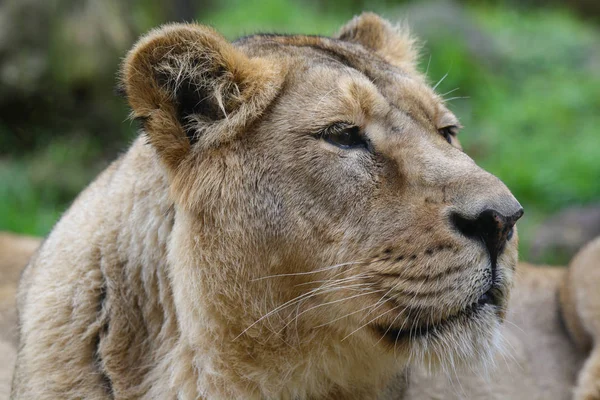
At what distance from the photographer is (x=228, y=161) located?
2654mm

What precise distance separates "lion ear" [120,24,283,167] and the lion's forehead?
0.12 m

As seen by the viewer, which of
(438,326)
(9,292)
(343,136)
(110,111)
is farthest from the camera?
(110,111)

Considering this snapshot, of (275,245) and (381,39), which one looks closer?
(275,245)

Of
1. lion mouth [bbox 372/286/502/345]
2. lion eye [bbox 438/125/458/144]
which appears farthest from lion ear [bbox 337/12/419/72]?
lion mouth [bbox 372/286/502/345]

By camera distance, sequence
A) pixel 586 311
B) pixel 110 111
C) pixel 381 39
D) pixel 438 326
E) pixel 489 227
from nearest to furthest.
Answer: pixel 489 227 → pixel 438 326 → pixel 381 39 → pixel 586 311 → pixel 110 111

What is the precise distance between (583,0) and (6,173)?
36.8 ft

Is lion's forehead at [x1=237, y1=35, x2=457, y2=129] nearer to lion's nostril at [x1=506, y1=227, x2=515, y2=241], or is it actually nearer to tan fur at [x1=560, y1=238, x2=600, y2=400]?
lion's nostril at [x1=506, y1=227, x2=515, y2=241]

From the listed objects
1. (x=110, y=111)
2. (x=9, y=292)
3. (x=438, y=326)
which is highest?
(x=110, y=111)

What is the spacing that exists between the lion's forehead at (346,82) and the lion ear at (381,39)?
29cm

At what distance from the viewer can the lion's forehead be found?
2672 mm

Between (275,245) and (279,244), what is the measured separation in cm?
1

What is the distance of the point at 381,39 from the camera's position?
3449 millimetres

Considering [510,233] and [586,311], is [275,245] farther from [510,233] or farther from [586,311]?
[586,311]

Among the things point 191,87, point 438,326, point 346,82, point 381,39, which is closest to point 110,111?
point 381,39
